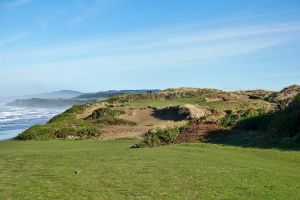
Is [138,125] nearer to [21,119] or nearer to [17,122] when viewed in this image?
[17,122]

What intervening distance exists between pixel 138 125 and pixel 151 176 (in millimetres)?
26134

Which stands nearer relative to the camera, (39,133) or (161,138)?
(161,138)

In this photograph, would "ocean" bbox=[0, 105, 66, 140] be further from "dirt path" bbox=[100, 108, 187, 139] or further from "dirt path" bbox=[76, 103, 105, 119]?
"dirt path" bbox=[100, 108, 187, 139]

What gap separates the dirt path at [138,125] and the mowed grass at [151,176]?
16.3 meters

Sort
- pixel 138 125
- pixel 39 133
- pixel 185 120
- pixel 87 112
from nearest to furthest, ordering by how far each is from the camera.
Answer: pixel 39 133 < pixel 185 120 < pixel 138 125 < pixel 87 112

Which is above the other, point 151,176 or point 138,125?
point 151,176

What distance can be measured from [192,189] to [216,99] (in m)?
37.9

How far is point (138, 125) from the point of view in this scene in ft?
124

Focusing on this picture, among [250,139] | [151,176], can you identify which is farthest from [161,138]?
[151,176]

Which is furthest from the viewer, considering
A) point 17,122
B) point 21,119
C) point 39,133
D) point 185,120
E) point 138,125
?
point 21,119

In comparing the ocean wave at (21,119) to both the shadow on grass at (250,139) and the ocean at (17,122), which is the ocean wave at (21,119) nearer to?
the ocean at (17,122)

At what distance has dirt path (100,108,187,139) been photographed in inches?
1310

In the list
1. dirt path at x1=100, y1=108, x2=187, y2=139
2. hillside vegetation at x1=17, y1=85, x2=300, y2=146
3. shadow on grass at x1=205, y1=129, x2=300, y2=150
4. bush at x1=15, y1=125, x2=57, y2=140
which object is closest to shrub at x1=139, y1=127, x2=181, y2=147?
hillside vegetation at x1=17, y1=85, x2=300, y2=146

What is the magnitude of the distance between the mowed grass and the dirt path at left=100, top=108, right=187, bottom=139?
53.6 ft
